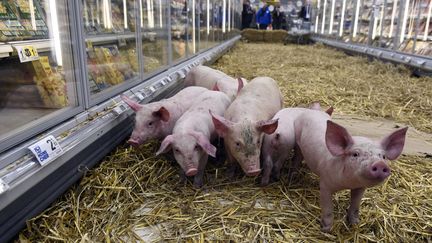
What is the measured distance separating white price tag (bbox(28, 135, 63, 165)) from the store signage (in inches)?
31.1

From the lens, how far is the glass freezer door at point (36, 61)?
2.27 m

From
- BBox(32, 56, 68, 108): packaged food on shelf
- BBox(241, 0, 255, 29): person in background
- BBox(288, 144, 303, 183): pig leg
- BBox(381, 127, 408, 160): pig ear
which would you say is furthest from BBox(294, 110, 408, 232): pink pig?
BBox(241, 0, 255, 29): person in background

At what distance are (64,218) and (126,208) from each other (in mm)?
328

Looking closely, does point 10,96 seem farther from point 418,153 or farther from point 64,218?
point 418,153

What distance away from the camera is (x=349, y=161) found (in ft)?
5.59

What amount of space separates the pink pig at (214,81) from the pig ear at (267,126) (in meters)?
1.13

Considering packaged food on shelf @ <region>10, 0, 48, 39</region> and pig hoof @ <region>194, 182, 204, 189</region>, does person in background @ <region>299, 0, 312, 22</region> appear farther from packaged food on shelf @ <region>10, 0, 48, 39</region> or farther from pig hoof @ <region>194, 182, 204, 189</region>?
pig hoof @ <region>194, 182, 204, 189</region>

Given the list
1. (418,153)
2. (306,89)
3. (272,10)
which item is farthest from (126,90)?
(272,10)

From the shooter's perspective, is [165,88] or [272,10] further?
[272,10]

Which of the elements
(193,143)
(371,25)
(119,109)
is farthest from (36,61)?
(371,25)

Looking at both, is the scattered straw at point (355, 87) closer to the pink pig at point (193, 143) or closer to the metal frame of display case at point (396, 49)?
the metal frame of display case at point (396, 49)

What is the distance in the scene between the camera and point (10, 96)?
8.75 ft

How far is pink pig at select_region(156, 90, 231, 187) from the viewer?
2.27m

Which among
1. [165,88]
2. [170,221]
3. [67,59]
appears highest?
[67,59]
